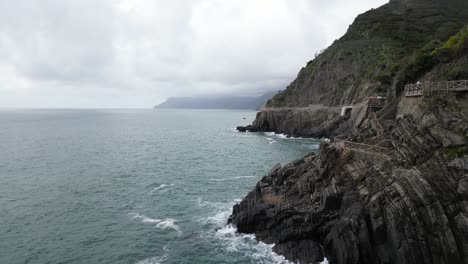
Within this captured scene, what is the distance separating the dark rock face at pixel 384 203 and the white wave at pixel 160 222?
24.0ft

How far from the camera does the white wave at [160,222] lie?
3862cm

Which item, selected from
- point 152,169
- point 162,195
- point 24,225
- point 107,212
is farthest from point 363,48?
point 24,225

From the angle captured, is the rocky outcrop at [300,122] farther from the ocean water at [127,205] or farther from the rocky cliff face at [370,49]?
the ocean water at [127,205]

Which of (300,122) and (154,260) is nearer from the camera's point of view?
(154,260)

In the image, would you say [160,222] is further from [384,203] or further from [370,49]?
[370,49]

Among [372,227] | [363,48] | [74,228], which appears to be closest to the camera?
[372,227]

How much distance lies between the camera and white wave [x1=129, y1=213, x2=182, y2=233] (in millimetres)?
38625

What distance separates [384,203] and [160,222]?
998 inches

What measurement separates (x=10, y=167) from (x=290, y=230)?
6261cm

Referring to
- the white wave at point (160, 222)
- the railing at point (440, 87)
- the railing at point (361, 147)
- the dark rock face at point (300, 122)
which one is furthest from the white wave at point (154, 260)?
the dark rock face at point (300, 122)

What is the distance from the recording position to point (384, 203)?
27375 mm

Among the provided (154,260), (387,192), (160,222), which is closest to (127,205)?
(160,222)

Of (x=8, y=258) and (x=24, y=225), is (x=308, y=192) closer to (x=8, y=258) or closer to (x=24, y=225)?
(x=8, y=258)

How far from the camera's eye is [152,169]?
67.6m
